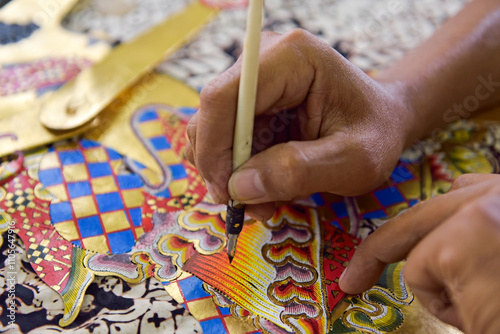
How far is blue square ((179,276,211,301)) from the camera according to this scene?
604 millimetres

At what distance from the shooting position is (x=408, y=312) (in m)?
0.60

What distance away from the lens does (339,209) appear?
729 mm

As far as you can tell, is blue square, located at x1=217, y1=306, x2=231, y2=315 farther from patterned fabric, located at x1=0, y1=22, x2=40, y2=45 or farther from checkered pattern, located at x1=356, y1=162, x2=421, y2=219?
patterned fabric, located at x1=0, y1=22, x2=40, y2=45

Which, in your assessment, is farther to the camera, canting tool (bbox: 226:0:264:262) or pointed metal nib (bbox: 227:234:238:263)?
pointed metal nib (bbox: 227:234:238:263)

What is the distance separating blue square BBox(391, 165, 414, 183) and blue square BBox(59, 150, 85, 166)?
519mm

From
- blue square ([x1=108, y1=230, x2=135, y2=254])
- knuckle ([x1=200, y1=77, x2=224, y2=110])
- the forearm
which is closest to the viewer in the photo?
knuckle ([x1=200, y1=77, x2=224, y2=110])

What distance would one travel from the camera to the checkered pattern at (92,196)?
0.67 meters

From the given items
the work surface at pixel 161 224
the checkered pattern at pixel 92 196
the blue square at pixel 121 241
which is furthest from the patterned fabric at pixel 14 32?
the blue square at pixel 121 241

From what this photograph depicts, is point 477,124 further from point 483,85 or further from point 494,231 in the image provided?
point 494,231

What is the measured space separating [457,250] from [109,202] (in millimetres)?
493

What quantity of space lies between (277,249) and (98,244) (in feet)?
0.83

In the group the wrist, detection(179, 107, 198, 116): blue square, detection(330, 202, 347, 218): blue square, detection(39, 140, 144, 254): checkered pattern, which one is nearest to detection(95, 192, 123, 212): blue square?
detection(39, 140, 144, 254): checkered pattern

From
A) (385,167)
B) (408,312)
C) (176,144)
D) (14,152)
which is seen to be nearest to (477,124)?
(385,167)

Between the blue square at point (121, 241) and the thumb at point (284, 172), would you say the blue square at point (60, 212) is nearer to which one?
the blue square at point (121, 241)
